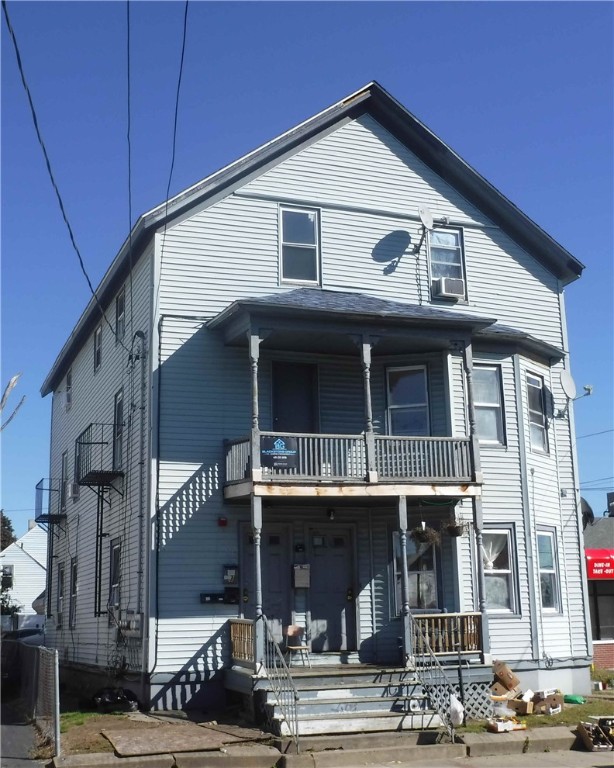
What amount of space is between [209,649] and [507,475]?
6804mm

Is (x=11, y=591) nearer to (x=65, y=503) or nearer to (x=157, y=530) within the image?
(x=65, y=503)

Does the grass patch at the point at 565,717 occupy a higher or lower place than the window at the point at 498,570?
lower

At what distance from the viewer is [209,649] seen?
16844 millimetres

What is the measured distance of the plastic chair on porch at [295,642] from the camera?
17297 millimetres

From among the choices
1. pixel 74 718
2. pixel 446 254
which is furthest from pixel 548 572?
pixel 74 718

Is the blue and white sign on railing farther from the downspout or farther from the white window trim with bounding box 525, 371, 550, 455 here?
the white window trim with bounding box 525, 371, 550, 455

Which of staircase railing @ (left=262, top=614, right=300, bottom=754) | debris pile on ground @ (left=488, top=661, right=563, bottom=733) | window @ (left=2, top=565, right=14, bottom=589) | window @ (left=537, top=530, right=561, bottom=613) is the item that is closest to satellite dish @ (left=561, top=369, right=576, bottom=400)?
window @ (left=537, top=530, right=561, bottom=613)

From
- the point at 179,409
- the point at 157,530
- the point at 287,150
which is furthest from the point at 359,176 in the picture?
the point at 157,530

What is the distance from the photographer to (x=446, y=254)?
2072 cm

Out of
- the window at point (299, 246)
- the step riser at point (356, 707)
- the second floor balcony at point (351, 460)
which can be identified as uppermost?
the window at point (299, 246)

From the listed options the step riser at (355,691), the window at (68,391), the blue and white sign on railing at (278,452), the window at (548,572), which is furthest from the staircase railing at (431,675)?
the window at (68,391)

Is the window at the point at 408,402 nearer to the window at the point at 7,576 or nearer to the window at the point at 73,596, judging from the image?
the window at the point at 7,576

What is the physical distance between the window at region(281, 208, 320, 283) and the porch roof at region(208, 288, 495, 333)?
0.80 metres

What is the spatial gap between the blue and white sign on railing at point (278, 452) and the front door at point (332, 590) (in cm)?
244
